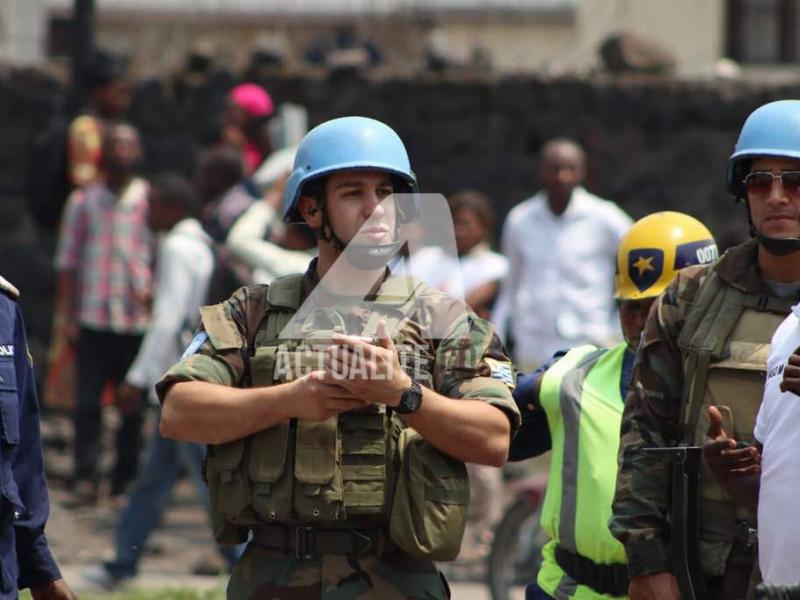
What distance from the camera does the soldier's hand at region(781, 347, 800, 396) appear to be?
13.5 ft

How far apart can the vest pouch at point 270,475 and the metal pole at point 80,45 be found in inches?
281

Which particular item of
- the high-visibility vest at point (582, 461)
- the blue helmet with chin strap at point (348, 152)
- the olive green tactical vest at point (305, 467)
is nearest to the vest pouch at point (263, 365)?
the olive green tactical vest at point (305, 467)

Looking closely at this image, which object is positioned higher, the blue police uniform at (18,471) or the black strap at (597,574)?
the blue police uniform at (18,471)

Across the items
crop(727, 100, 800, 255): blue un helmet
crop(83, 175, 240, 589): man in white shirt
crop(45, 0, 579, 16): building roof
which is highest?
crop(45, 0, 579, 16): building roof

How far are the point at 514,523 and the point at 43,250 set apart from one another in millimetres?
4452

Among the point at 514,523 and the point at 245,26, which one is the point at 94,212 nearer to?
the point at 514,523

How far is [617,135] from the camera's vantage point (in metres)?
12.3

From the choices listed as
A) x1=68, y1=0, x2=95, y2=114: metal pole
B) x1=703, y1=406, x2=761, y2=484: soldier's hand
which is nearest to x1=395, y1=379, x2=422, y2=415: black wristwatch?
x1=703, y1=406, x2=761, y2=484: soldier's hand

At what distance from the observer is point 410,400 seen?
4.31 metres

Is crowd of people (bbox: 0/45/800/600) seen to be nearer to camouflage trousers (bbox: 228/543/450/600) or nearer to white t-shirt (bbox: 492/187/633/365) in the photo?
camouflage trousers (bbox: 228/543/450/600)

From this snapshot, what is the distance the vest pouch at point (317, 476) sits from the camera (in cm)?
445

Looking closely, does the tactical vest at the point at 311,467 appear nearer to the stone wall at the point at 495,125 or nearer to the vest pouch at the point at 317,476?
the vest pouch at the point at 317,476

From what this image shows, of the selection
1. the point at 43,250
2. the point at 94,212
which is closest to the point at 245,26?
the point at 43,250

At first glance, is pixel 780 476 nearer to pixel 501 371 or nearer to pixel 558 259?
pixel 501 371
